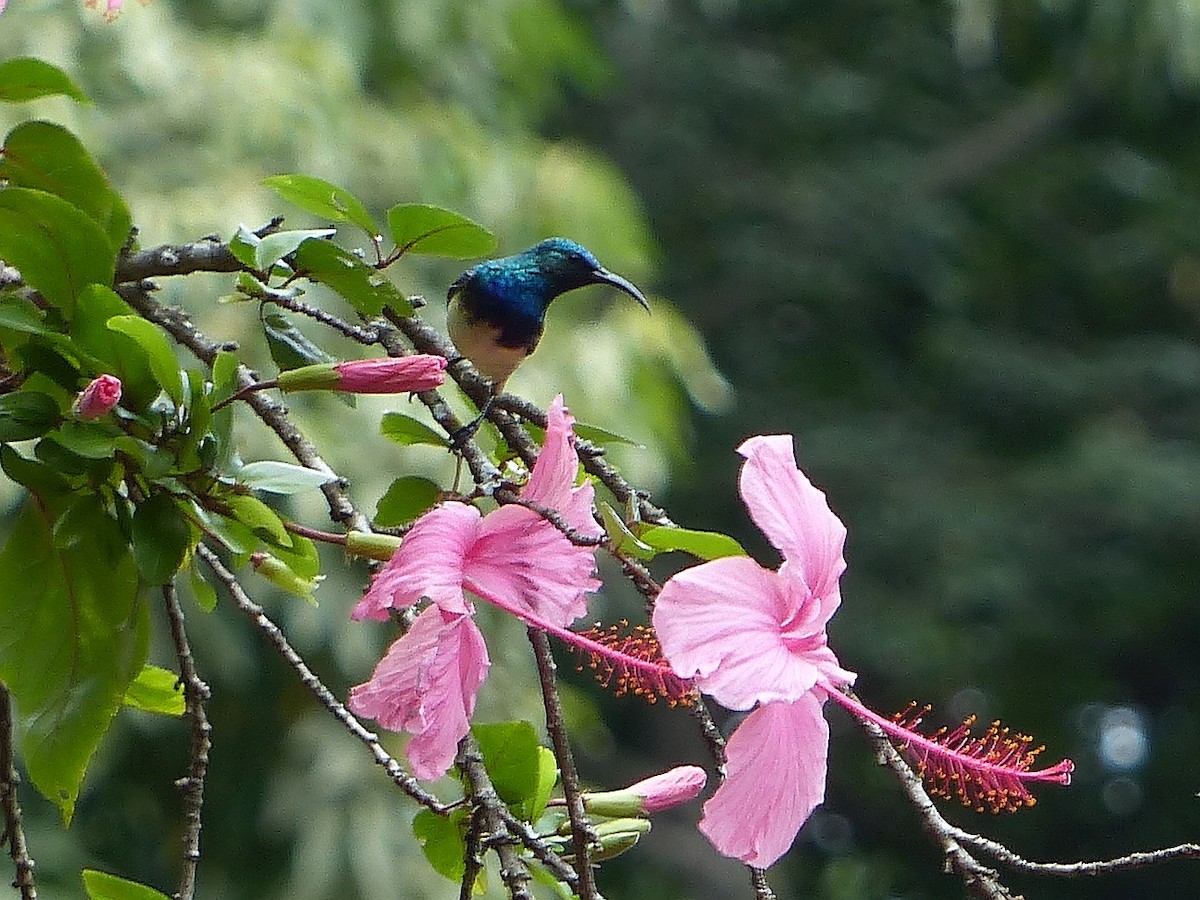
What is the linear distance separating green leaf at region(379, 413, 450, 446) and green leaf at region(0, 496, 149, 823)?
0.15 metres

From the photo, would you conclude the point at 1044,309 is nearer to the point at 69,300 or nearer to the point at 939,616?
the point at 939,616

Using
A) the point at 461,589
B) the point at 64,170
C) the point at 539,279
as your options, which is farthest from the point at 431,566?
the point at 539,279

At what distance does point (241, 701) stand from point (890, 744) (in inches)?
129

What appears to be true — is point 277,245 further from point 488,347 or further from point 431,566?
point 488,347

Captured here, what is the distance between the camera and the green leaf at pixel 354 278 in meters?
0.77

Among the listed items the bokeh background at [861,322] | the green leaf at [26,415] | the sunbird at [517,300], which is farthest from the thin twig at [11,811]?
the bokeh background at [861,322]

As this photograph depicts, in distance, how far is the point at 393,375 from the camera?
2.25ft

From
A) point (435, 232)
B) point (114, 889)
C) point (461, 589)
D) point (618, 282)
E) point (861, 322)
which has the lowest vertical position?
point (114, 889)

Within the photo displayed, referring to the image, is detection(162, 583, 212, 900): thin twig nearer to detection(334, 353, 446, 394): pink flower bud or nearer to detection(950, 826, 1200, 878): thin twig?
detection(334, 353, 446, 394): pink flower bud

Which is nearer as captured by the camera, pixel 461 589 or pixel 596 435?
pixel 461 589

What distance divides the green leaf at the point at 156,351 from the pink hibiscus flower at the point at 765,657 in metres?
0.25

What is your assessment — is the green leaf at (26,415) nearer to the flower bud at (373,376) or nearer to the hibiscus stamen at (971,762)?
the flower bud at (373,376)

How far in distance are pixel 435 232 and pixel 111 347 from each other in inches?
7.3

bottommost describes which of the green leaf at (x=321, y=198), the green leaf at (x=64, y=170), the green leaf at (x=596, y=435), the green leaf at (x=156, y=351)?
the green leaf at (x=156, y=351)
